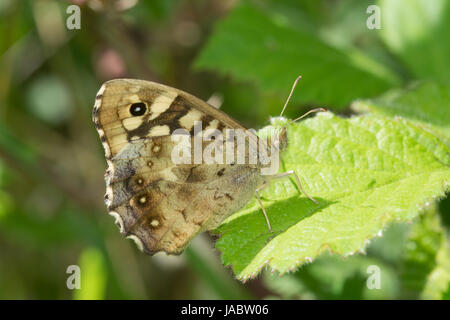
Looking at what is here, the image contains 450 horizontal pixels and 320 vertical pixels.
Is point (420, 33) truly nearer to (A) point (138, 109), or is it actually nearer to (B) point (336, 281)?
(B) point (336, 281)

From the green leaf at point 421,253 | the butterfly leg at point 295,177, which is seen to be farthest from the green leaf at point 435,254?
the butterfly leg at point 295,177

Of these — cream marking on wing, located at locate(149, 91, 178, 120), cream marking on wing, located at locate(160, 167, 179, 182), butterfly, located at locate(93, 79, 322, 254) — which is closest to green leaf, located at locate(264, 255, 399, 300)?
butterfly, located at locate(93, 79, 322, 254)

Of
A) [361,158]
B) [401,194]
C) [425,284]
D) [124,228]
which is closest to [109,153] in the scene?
[124,228]

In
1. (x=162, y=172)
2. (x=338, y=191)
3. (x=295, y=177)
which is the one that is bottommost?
(x=338, y=191)

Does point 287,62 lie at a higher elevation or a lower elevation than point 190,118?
higher

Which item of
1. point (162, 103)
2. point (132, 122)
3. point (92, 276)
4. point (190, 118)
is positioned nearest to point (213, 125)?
point (190, 118)

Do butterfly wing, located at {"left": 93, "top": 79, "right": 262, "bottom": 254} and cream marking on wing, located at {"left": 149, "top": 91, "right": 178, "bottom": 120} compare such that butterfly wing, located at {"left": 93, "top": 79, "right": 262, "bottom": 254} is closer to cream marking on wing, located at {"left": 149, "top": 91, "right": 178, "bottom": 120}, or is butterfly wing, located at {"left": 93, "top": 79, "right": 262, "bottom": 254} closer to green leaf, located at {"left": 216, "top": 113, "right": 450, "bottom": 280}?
cream marking on wing, located at {"left": 149, "top": 91, "right": 178, "bottom": 120}

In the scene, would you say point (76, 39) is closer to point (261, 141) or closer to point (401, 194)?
point (261, 141)
